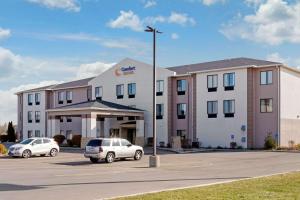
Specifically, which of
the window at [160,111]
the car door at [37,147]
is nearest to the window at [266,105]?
the window at [160,111]

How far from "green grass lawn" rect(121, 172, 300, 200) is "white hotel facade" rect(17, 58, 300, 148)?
3084cm

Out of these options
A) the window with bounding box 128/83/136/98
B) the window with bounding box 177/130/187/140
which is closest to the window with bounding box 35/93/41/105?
the window with bounding box 128/83/136/98

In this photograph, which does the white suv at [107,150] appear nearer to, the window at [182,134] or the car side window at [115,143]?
the car side window at [115,143]

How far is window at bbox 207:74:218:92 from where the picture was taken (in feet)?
164

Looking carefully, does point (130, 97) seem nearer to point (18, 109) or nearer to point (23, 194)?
point (18, 109)

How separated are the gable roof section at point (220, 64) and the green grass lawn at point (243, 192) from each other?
31.8 meters

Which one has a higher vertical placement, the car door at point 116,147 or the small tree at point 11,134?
the car door at point 116,147

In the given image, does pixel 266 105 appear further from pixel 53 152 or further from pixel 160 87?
pixel 53 152

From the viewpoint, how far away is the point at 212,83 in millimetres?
50281

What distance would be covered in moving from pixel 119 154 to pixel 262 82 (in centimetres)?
2160

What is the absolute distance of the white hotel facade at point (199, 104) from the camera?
46406 millimetres

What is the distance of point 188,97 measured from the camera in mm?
52375

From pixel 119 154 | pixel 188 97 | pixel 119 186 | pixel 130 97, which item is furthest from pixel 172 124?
pixel 119 186

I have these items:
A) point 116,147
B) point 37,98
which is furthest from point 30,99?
point 116,147
